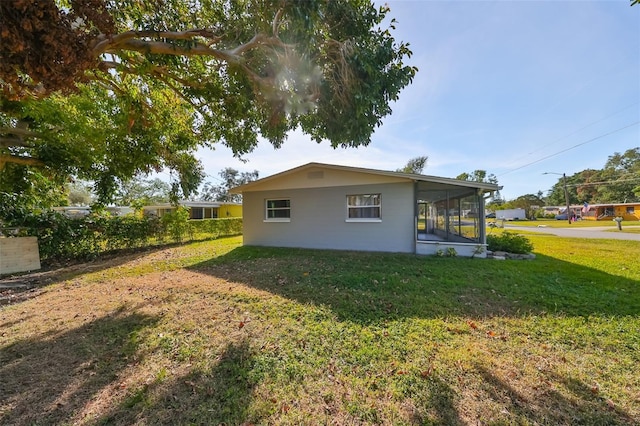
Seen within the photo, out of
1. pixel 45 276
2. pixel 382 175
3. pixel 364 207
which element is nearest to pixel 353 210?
pixel 364 207

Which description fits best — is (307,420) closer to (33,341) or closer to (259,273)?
(33,341)

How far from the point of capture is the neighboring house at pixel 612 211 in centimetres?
3751

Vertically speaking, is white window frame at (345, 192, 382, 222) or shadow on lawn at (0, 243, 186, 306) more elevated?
white window frame at (345, 192, 382, 222)

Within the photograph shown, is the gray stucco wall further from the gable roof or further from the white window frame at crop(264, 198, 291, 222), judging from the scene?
the gable roof

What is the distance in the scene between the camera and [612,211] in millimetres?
41062

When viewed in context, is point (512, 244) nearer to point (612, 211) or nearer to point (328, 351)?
point (328, 351)

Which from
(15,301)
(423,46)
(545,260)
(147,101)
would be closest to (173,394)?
(15,301)

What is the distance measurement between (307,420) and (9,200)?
1238cm

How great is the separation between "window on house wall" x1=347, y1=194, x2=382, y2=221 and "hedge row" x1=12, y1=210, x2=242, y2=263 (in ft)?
29.1

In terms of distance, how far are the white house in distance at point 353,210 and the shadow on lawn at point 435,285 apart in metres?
1.53

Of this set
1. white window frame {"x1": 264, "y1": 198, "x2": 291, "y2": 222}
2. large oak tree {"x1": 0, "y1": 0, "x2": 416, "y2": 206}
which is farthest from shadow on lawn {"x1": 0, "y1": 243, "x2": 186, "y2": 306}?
white window frame {"x1": 264, "y1": 198, "x2": 291, "y2": 222}

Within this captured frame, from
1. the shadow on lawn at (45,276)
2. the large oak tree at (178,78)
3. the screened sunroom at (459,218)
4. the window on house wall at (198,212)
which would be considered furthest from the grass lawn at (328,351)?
the window on house wall at (198,212)

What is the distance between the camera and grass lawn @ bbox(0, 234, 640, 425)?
230cm

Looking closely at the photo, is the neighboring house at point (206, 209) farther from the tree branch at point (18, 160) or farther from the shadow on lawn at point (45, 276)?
the tree branch at point (18, 160)
